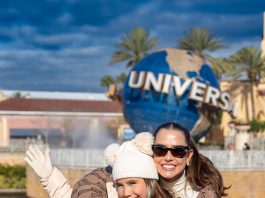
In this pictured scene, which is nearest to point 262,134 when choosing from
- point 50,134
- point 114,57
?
point 114,57

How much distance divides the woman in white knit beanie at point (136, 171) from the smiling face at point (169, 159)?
54 millimetres

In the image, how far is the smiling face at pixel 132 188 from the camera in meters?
3.12

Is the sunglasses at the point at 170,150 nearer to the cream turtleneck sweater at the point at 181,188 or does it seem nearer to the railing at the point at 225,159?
the cream turtleneck sweater at the point at 181,188

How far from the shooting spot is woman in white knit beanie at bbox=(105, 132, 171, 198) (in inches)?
124

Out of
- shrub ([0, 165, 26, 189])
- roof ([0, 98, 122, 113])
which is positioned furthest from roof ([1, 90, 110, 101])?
shrub ([0, 165, 26, 189])

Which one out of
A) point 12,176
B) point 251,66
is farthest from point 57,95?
point 12,176

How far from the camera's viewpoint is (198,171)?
3.48 meters

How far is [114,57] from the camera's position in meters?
48.0

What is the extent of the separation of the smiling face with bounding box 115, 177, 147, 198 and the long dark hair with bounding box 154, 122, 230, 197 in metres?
0.33

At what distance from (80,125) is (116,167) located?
1762 inches

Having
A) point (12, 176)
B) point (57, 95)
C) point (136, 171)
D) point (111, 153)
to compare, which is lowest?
point (136, 171)

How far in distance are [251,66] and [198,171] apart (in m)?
41.7

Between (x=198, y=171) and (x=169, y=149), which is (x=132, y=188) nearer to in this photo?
(x=169, y=149)

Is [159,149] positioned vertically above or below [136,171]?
above
